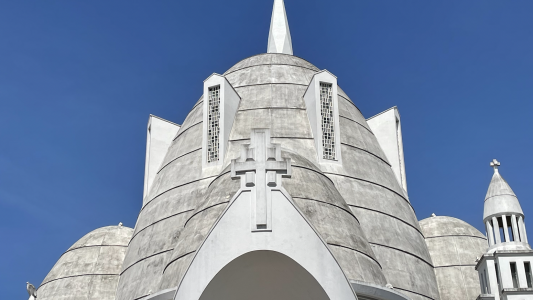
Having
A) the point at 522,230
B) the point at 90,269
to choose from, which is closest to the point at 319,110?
the point at 522,230

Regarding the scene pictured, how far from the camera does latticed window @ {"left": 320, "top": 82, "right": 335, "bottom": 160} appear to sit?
29172 millimetres

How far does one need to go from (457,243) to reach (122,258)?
42.5ft

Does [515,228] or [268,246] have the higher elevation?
[515,228]

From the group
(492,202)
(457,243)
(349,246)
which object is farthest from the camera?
(457,243)

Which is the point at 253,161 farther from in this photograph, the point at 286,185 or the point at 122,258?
the point at 122,258

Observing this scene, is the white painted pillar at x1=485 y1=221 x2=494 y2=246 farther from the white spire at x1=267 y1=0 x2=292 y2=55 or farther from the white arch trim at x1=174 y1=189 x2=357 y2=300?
the white spire at x1=267 y1=0 x2=292 y2=55

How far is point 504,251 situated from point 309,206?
615cm

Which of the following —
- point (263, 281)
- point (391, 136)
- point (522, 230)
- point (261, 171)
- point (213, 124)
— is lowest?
point (263, 281)

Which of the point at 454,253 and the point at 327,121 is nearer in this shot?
the point at 327,121

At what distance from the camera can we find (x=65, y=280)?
2927 cm

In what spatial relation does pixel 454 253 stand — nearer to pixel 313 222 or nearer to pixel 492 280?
pixel 492 280

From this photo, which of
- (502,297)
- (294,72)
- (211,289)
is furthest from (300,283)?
(294,72)

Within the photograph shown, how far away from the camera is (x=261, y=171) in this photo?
13.8 meters

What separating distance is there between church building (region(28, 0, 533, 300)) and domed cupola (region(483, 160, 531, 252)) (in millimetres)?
33
